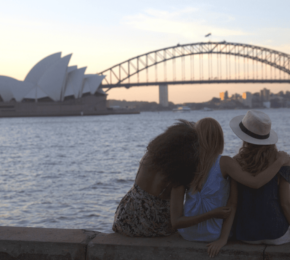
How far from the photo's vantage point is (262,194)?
71.2 inches

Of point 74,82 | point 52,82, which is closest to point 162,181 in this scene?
point 52,82

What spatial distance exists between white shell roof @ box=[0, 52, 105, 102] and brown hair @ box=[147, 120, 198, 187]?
2068 inches

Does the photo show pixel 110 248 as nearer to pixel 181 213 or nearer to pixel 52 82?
pixel 181 213

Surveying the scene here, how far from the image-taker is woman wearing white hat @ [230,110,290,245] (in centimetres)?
178

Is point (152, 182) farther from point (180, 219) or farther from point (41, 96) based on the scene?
point (41, 96)

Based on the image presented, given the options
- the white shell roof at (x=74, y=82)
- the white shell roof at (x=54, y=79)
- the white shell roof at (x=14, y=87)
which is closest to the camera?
the white shell roof at (x=54, y=79)

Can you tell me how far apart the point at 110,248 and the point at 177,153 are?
56 centimetres

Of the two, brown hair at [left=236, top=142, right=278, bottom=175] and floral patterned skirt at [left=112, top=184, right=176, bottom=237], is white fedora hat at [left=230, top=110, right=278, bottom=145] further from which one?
floral patterned skirt at [left=112, top=184, right=176, bottom=237]

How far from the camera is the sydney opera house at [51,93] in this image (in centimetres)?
5700

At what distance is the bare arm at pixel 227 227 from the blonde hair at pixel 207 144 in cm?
15

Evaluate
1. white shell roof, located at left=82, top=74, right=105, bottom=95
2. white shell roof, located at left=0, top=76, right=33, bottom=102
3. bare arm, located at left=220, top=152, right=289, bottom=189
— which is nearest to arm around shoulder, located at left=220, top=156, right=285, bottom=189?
bare arm, located at left=220, top=152, right=289, bottom=189

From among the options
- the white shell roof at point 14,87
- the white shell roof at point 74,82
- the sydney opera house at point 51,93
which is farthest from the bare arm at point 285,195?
the white shell roof at point 14,87

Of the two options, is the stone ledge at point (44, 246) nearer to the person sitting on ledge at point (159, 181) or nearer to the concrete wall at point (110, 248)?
the concrete wall at point (110, 248)

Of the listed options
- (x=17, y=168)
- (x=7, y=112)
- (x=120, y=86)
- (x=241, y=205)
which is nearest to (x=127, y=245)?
(x=241, y=205)
